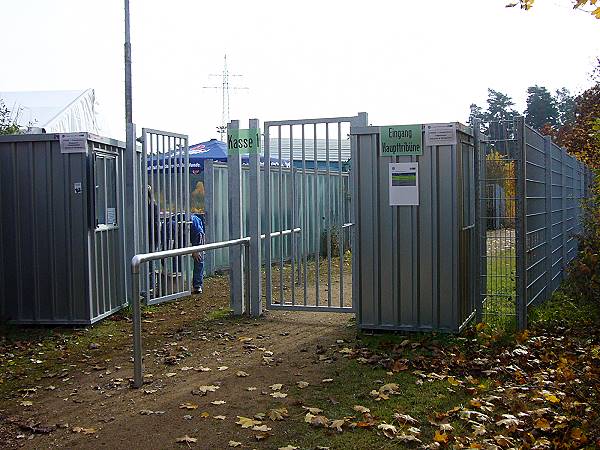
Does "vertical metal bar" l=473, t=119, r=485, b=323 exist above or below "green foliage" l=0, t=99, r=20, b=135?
below

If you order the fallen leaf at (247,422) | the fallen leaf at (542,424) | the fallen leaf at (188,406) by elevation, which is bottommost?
the fallen leaf at (247,422)

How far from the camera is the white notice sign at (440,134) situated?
27.9 ft

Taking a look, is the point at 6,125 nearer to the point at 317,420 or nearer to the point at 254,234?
the point at 254,234

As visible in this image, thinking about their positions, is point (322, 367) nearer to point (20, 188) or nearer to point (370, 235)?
point (370, 235)

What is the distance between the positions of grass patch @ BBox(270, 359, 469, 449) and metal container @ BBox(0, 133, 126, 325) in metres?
3.77

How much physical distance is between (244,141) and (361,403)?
488cm

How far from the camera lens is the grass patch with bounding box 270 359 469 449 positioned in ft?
18.1

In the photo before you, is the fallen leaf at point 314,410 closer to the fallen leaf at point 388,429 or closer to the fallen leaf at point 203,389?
the fallen leaf at point 388,429

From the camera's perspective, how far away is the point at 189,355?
27.1 ft

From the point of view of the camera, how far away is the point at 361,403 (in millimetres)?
6371

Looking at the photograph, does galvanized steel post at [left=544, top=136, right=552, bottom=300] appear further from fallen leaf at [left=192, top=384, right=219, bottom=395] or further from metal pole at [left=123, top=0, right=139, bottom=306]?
fallen leaf at [left=192, top=384, right=219, bottom=395]

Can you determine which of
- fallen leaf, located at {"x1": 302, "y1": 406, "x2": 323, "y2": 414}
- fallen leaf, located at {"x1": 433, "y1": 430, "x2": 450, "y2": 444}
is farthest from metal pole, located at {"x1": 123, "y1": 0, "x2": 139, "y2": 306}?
fallen leaf, located at {"x1": 433, "y1": 430, "x2": 450, "y2": 444}

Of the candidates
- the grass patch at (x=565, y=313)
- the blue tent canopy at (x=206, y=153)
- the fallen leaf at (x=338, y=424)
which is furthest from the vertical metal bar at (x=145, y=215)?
the blue tent canopy at (x=206, y=153)

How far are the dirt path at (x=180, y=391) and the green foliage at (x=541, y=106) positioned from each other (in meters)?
69.1
